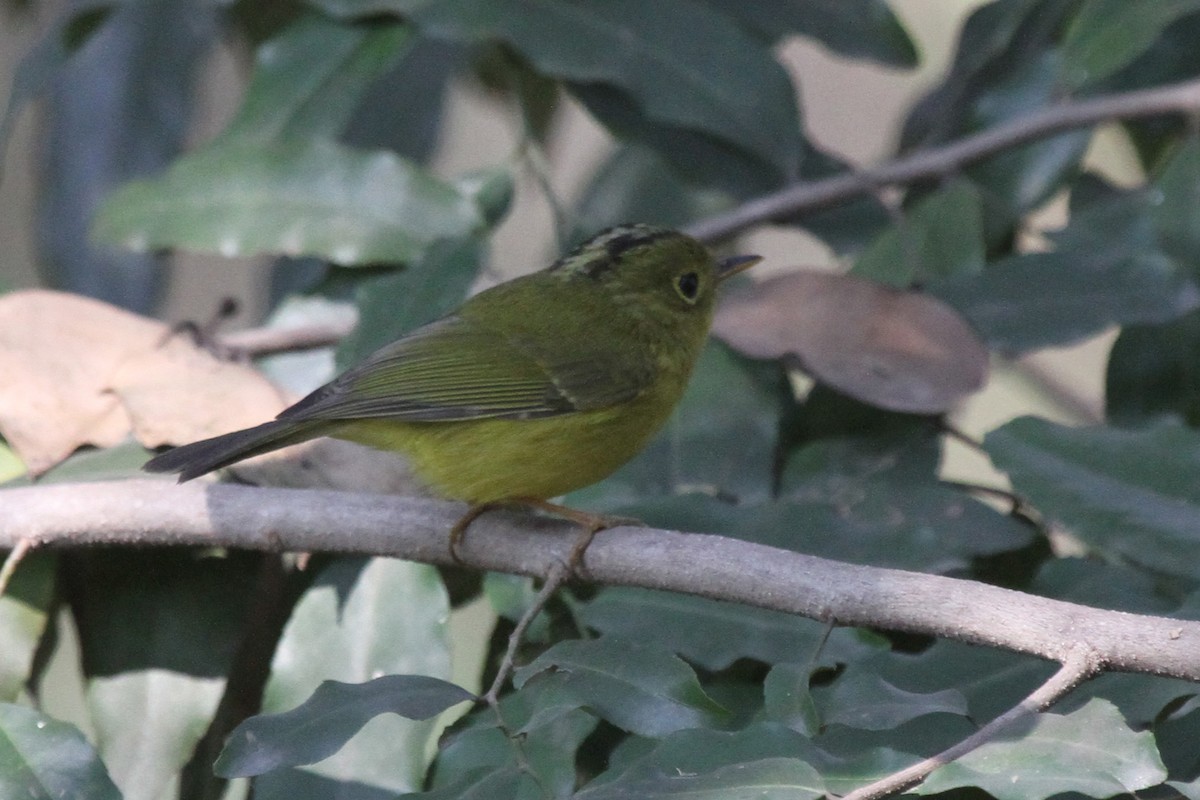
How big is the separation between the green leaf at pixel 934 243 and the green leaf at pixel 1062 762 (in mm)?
1744

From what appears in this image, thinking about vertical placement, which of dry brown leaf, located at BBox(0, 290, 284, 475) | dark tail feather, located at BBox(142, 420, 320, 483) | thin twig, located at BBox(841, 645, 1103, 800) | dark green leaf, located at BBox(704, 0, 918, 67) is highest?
dark green leaf, located at BBox(704, 0, 918, 67)

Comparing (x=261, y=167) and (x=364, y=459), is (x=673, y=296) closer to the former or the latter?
(x=364, y=459)

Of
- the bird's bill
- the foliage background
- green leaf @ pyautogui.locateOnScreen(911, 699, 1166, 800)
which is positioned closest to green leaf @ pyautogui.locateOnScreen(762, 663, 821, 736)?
the foliage background

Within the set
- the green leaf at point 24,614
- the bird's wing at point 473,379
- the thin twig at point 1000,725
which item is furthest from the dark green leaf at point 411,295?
the thin twig at point 1000,725

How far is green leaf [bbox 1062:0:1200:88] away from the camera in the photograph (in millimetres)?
3207

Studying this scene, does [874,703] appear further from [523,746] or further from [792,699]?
[523,746]

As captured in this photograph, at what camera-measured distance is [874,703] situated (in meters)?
1.87

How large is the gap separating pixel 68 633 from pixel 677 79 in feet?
12.6

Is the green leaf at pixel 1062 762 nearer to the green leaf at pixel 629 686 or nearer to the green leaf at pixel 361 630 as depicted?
the green leaf at pixel 629 686

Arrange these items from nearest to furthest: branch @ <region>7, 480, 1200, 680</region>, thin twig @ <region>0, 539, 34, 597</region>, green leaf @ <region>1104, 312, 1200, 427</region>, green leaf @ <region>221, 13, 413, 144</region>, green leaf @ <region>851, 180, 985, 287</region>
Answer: branch @ <region>7, 480, 1200, 680</region>, thin twig @ <region>0, 539, 34, 597</region>, green leaf @ <region>1104, 312, 1200, 427</region>, green leaf @ <region>851, 180, 985, 287</region>, green leaf @ <region>221, 13, 413, 144</region>

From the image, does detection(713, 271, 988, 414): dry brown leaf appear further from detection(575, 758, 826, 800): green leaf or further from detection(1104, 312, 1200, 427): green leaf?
detection(575, 758, 826, 800): green leaf

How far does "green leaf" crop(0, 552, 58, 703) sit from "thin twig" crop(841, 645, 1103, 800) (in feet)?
5.16

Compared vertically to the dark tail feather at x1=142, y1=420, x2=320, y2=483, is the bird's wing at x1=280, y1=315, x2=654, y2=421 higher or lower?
lower

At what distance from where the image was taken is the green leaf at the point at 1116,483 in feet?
7.70
